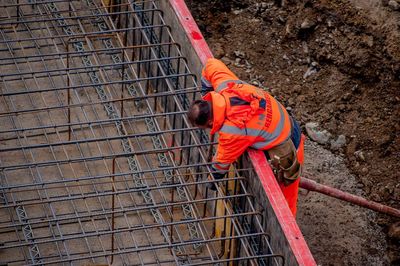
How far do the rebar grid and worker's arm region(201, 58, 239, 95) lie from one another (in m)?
0.38

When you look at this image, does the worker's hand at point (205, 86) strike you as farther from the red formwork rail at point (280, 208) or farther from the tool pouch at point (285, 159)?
the tool pouch at point (285, 159)

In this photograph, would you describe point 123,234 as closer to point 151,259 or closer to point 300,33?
point 151,259

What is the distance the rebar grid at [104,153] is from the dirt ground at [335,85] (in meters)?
1.80

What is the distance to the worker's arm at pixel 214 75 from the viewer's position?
1183 centimetres

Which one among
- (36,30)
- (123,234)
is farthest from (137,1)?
(123,234)

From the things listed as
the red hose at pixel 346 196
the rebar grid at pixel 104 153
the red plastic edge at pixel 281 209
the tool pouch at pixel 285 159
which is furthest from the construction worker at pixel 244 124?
the red hose at pixel 346 196

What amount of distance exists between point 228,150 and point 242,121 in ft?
1.00

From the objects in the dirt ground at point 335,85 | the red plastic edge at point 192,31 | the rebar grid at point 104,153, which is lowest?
the dirt ground at point 335,85

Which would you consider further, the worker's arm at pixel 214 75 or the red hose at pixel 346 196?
the red hose at pixel 346 196

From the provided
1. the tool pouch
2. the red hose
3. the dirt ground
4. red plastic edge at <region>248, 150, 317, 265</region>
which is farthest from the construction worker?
the dirt ground

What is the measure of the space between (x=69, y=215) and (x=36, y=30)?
2948 mm

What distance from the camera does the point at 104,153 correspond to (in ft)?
43.1

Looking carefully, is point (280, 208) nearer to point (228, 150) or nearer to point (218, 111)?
point (228, 150)

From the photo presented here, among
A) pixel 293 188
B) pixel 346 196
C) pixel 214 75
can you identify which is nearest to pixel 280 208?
pixel 293 188
